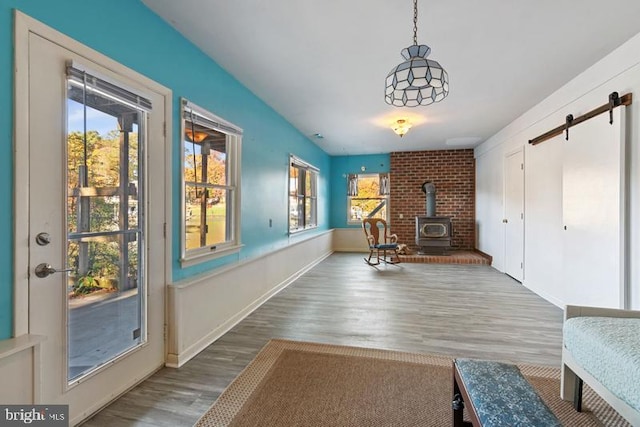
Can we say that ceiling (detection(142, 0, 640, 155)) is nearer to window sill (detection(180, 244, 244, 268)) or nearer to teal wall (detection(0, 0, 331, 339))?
teal wall (detection(0, 0, 331, 339))

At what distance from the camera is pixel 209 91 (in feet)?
8.84

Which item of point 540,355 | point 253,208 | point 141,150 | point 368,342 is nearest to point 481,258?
point 540,355

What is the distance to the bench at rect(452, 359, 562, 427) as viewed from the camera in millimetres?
1070

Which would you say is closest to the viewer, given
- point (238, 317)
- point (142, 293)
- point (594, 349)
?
point (594, 349)

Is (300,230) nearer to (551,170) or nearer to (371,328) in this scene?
(371,328)

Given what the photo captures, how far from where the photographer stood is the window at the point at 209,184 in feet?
8.10

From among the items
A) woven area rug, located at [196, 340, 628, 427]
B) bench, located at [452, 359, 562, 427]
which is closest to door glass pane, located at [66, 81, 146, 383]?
woven area rug, located at [196, 340, 628, 427]

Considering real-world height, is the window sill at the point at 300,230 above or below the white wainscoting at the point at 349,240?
above

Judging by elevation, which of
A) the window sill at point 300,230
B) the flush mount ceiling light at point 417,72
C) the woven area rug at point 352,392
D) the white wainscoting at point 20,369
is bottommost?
the woven area rug at point 352,392

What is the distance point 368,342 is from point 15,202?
2.46 m

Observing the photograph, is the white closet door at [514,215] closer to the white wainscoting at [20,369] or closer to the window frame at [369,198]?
the window frame at [369,198]

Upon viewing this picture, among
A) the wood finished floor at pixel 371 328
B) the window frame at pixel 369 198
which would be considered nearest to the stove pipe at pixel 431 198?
the window frame at pixel 369 198

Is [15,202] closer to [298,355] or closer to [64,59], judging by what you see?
[64,59]

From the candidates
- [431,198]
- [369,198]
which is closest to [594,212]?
[431,198]
